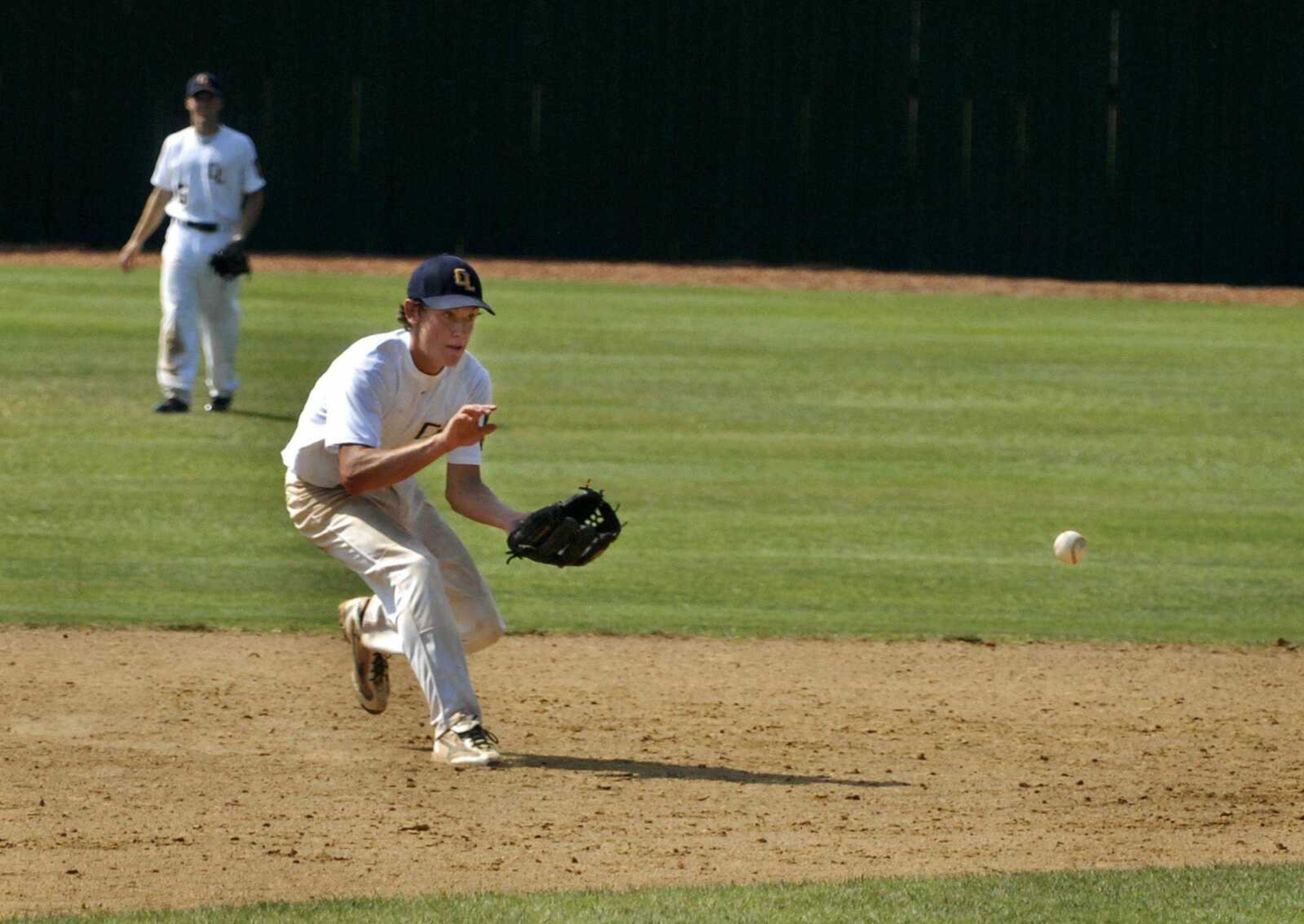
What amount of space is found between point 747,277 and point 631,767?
19387mm

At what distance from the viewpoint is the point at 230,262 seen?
13.3m

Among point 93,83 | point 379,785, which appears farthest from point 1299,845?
A: point 93,83

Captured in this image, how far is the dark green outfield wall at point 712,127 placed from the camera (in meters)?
25.6

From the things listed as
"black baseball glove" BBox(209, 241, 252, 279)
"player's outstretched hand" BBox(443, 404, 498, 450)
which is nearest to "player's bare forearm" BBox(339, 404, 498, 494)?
"player's outstretched hand" BBox(443, 404, 498, 450)

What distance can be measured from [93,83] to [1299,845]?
23.5 meters

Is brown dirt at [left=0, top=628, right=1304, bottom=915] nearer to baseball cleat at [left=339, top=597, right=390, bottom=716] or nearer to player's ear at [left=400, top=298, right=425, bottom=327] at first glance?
baseball cleat at [left=339, top=597, right=390, bottom=716]

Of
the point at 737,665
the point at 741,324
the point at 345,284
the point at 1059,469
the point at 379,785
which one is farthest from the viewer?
the point at 345,284

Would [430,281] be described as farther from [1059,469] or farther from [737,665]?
[1059,469]

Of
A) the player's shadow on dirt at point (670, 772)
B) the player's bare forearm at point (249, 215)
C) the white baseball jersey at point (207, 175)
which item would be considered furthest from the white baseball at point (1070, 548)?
the white baseball jersey at point (207, 175)

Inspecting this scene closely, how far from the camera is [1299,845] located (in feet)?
18.6

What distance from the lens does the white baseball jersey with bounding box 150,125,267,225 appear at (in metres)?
13.5

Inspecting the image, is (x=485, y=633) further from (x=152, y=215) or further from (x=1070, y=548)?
(x=152, y=215)

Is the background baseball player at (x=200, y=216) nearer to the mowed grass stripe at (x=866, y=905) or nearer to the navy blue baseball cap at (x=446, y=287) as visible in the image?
the navy blue baseball cap at (x=446, y=287)

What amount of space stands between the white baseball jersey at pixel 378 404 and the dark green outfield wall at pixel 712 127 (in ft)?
65.8
